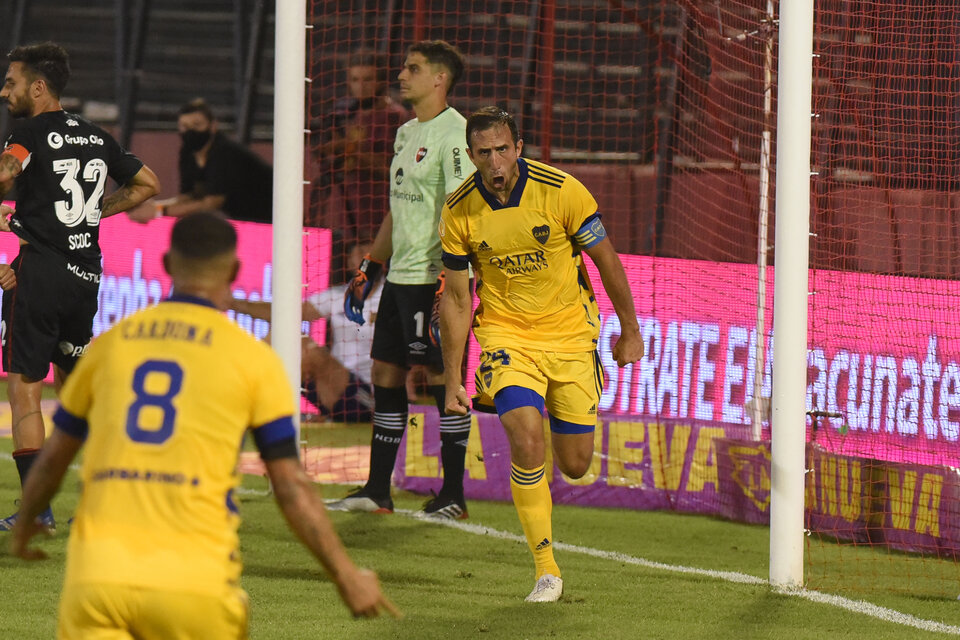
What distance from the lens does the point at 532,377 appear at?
564cm

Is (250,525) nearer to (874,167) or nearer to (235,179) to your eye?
(874,167)

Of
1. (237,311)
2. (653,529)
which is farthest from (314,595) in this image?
(237,311)

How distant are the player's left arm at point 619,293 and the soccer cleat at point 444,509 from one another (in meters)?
2.09

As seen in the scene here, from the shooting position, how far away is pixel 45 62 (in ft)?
20.6

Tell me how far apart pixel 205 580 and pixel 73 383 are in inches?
21.9

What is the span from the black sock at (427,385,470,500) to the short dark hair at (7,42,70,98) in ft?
8.54

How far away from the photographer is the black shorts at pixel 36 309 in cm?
629

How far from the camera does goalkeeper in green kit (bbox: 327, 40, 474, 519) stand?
7.18 meters

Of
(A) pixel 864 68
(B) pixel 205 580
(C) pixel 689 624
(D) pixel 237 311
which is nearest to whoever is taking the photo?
(B) pixel 205 580

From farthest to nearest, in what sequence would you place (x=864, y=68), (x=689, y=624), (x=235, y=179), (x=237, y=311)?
1. (x=235, y=179)
2. (x=237, y=311)
3. (x=864, y=68)
4. (x=689, y=624)

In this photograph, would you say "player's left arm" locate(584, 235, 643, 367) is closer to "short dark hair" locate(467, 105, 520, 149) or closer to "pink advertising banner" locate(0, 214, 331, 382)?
"short dark hair" locate(467, 105, 520, 149)

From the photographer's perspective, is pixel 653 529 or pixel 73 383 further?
pixel 653 529

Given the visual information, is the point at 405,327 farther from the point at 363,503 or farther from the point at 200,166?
the point at 200,166

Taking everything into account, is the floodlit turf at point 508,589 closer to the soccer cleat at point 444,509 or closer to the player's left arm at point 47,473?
the soccer cleat at point 444,509
